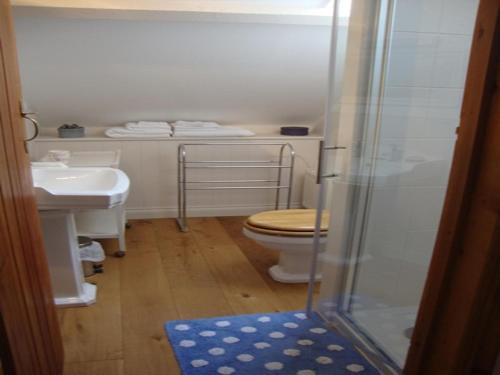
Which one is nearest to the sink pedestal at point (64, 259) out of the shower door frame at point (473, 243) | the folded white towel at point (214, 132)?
the folded white towel at point (214, 132)

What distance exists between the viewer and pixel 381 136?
176cm

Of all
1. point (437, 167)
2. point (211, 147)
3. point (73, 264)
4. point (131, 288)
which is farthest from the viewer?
point (211, 147)

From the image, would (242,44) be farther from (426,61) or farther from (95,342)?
(95,342)

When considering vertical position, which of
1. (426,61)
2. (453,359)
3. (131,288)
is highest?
(426,61)

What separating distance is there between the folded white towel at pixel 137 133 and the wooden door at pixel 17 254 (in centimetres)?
188

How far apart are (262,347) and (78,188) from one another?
4.04 ft

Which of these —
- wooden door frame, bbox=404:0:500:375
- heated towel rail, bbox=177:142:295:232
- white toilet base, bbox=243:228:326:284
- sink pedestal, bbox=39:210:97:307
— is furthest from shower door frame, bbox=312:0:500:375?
heated towel rail, bbox=177:142:295:232

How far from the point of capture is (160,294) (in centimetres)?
229

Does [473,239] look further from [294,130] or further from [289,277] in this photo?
[294,130]

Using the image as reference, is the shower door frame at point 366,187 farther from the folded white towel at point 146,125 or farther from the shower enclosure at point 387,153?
the folded white towel at point 146,125

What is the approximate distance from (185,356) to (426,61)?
5.14 feet

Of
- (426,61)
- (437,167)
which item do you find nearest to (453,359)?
(437,167)

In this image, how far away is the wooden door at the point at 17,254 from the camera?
1.03 m

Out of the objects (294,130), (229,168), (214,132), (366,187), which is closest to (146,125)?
(214,132)
